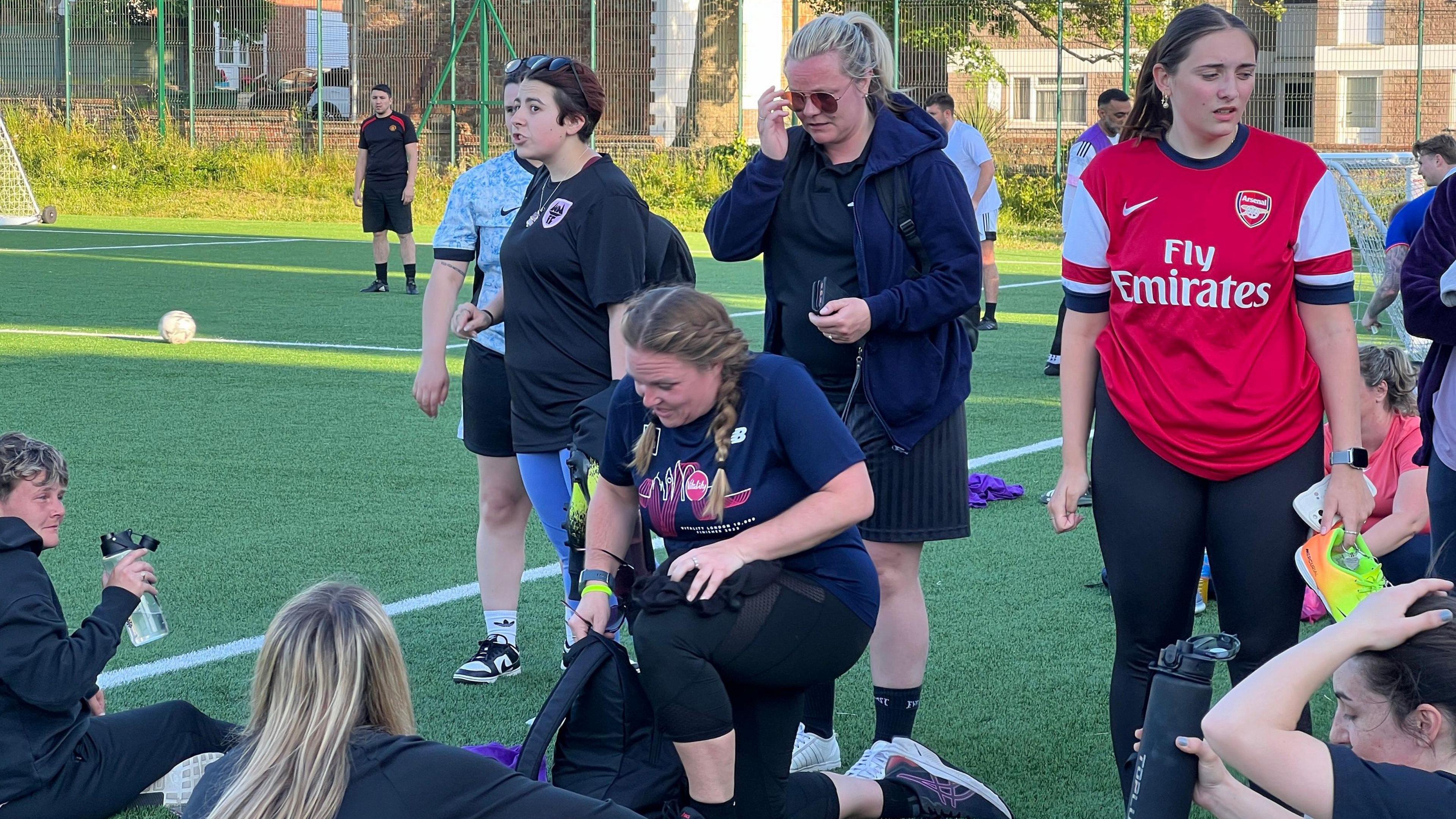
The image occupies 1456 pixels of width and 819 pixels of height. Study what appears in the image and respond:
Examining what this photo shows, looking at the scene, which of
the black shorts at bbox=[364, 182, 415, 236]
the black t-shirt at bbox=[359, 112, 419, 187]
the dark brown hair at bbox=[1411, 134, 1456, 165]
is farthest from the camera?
the black t-shirt at bbox=[359, 112, 419, 187]

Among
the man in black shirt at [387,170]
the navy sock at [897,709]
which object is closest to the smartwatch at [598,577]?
the navy sock at [897,709]

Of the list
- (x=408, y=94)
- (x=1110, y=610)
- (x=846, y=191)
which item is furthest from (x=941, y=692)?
(x=408, y=94)

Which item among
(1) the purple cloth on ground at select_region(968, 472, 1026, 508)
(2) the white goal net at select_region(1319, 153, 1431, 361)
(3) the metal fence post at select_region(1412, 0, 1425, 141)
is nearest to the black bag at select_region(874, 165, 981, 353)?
(1) the purple cloth on ground at select_region(968, 472, 1026, 508)

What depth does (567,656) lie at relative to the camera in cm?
331

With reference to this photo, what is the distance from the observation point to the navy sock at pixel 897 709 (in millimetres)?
4008

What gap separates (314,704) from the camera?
Result: 2408mm

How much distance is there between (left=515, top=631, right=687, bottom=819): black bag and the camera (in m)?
3.25

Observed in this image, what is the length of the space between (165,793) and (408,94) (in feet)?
96.4

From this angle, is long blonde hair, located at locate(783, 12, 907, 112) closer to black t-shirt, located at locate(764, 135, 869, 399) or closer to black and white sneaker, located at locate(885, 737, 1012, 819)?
black t-shirt, located at locate(764, 135, 869, 399)

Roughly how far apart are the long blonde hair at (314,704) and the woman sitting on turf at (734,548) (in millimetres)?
771

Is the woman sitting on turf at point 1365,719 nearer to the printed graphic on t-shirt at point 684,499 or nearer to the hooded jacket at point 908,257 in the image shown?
the printed graphic on t-shirt at point 684,499

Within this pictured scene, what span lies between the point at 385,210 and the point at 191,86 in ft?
50.6

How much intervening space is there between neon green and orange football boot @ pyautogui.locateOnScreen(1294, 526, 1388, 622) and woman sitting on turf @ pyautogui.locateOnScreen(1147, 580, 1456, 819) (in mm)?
645

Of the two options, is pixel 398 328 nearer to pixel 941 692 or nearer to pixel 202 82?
pixel 941 692
